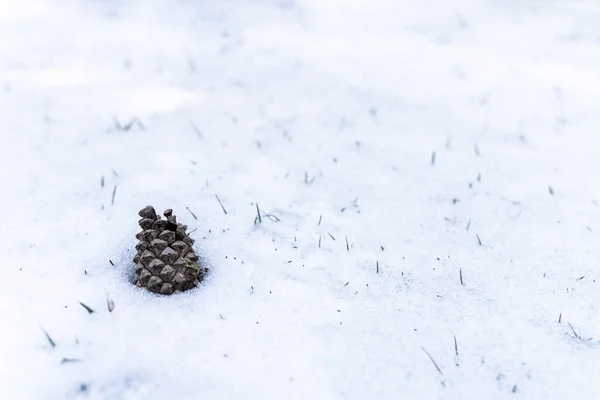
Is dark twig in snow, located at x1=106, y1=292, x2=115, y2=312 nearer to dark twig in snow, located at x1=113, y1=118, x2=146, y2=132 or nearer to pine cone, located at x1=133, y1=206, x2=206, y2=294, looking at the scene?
pine cone, located at x1=133, y1=206, x2=206, y2=294

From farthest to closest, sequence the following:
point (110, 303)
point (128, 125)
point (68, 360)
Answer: point (128, 125) < point (110, 303) < point (68, 360)

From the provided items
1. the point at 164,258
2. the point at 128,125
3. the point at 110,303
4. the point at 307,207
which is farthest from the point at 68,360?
the point at 128,125

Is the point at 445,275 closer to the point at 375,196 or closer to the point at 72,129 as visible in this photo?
the point at 375,196

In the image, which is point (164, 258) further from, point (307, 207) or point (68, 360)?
point (307, 207)

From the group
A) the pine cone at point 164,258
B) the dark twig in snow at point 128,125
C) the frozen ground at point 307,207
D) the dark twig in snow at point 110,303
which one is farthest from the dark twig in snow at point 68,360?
the dark twig in snow at point 128,125

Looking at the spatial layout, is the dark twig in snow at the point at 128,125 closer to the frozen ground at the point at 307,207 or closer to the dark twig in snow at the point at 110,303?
the frozen ground at the point at 307,207

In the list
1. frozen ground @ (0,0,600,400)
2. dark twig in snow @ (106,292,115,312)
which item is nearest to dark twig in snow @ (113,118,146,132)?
frozen ground @ (0,0,600,400)
